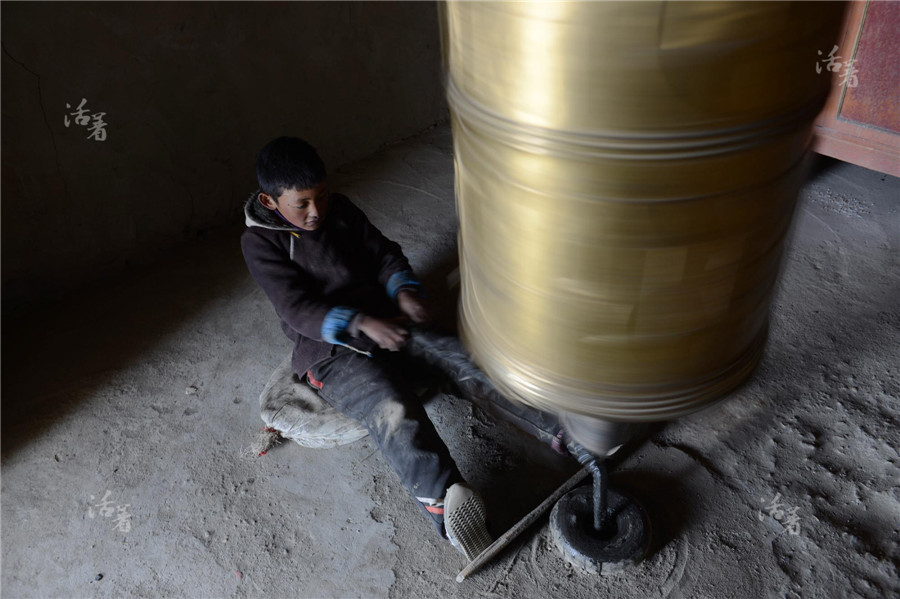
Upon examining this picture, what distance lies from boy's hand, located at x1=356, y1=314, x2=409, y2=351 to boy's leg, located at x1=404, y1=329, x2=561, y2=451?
0.93ft

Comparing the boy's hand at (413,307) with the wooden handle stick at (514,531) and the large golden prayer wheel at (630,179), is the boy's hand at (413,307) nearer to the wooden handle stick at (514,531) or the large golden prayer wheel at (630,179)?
the wooden handle stick at (514,531)

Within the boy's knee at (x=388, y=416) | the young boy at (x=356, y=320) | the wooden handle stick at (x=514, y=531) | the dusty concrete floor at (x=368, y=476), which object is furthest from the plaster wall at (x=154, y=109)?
the wooden handle stick at (x=514, y=531)

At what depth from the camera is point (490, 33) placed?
2.34 feet

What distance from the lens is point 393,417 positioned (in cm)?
169

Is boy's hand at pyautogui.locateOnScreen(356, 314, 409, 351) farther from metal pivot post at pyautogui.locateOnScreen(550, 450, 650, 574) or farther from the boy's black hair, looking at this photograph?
A: metal pivot post at pyautogui.locateOnScreen(550, 450, 650, 574)

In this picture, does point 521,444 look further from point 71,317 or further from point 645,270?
point 71,317

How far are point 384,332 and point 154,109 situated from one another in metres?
1.69

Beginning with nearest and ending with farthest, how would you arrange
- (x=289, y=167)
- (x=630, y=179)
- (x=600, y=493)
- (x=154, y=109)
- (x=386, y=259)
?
(x=630, y=179) → (x=600, y=493) → (x=289, y=167) → (x=386, y=259) → (x=154, y=109)

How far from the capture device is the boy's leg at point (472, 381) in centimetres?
181

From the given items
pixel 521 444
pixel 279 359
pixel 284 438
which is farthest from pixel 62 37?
pixel 521 444

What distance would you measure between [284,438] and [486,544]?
0.73 meters

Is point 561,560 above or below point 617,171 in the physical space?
below

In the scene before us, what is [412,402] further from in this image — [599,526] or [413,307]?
[599,526]

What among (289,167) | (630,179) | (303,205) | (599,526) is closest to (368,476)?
(599,526)
